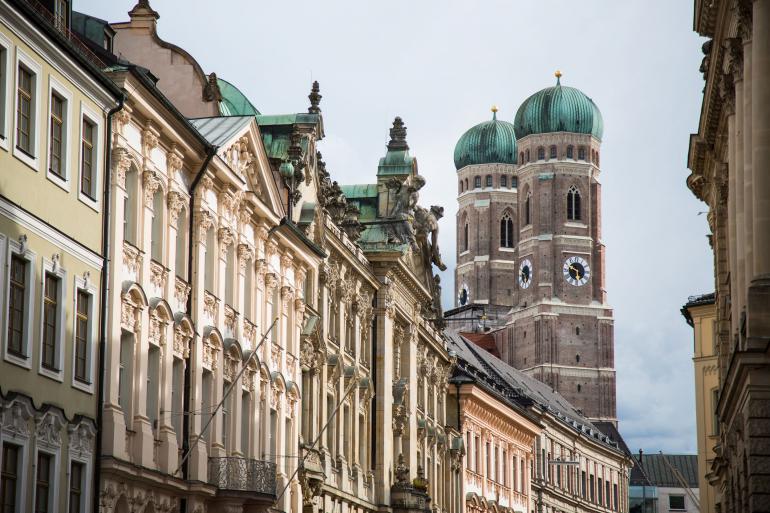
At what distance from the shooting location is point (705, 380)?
77.9 meters

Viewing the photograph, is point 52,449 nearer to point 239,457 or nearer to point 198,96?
point 239,457

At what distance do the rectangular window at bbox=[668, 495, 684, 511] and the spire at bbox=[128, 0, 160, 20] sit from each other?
408 feet

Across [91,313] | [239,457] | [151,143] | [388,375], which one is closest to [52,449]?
[91,313]

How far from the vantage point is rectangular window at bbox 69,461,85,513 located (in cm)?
3525

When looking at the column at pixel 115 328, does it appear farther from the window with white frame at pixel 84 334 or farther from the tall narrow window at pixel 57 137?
the tall narrow window at pixel 57 137

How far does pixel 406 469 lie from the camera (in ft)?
233

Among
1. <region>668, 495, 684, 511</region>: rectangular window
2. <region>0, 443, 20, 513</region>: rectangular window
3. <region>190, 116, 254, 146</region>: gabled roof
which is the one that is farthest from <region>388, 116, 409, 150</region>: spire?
<region>668, 495, 684, 511</region>: rectangular window

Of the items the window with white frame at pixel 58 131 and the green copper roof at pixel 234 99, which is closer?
the window with white frame at pixel 58 131

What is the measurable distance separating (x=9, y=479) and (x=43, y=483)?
5.50 feet

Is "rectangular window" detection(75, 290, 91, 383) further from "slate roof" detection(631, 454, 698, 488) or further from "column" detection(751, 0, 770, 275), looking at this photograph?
"slate roof" detection(631, 454, 698, 488)

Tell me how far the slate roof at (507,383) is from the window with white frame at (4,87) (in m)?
60.3

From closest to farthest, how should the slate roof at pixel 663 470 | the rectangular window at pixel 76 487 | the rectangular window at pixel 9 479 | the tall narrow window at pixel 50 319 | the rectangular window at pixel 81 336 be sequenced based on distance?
the rectangular window at pixel 9 479 < the tall narrow window at pixel 50 319 < the rectangular window at pixel 76 487 < the rectangular window at pixel 81 336 < the slate roof at pixel 663 470

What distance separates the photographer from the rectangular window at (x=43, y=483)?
33.5 metres

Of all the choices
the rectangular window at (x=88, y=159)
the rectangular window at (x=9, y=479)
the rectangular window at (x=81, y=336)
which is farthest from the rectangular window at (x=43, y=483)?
the rectangular window at (x=88, y=159)
